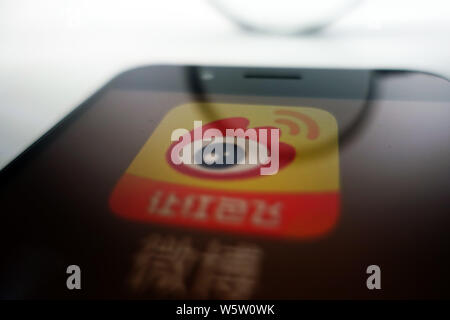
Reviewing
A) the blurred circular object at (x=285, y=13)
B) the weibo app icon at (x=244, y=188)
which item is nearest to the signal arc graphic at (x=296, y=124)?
the weibo app icon at (x=244, y=188)

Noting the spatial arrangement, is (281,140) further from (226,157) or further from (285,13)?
(285,13)

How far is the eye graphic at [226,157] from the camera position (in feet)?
0.79

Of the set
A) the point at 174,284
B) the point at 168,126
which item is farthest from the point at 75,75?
the point at 174,284

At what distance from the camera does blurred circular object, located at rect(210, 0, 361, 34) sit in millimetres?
391

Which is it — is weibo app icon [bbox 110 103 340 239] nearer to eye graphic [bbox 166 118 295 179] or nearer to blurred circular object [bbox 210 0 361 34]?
eye graphic [bbox 166 118 295 179]

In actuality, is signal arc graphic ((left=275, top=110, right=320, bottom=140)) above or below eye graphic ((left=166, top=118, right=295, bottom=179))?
above

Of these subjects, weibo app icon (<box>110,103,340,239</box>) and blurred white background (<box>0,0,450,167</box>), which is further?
blurred white background (<box>0,0,450,167</box>)

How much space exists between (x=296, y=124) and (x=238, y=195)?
0.09m

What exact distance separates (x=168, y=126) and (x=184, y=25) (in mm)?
206

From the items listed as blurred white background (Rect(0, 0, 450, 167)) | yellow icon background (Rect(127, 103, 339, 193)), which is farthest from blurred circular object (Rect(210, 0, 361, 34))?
yellow icon background (Rect(127, 103, 339, 193))

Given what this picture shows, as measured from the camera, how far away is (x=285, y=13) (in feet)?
1.31

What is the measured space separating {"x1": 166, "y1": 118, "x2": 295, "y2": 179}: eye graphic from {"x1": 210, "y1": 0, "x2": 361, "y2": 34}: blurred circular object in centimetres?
17

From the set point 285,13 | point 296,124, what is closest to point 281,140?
point 296,124
